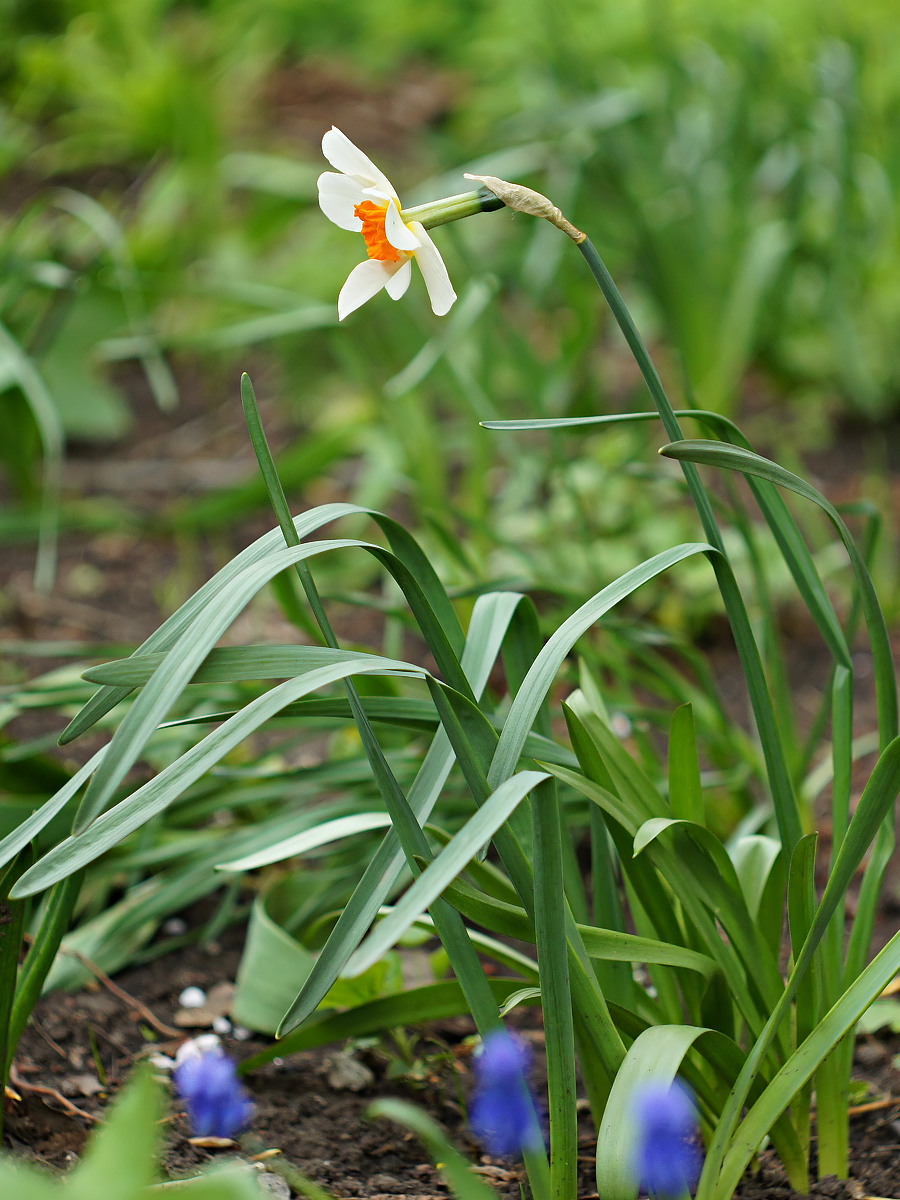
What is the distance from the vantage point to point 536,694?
2.30ft

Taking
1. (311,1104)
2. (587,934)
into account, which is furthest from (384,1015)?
(587,934)

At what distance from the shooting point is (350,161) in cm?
70

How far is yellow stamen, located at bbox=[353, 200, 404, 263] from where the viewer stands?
0.71m

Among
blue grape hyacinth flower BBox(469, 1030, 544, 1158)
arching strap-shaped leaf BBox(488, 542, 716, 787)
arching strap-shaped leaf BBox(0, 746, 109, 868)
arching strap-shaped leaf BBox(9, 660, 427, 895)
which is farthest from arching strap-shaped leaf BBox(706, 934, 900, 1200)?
arching strap-shaped leaf BBox(0, 746, 109, 868)

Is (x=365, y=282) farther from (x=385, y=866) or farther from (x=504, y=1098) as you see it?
(x=504, y=1098)

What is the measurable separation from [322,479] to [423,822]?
1999mm

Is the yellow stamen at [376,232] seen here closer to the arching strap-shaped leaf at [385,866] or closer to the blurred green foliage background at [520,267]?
the arching strap-shaped leaf at [385,866]

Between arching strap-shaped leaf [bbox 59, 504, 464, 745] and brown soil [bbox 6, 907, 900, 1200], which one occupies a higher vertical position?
arching strap-shaped leaf [bbox 59, 504, 464, 745]

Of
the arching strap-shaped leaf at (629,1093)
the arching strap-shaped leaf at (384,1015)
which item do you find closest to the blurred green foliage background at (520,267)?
the arching strap-shaped leaf at (384,1015)

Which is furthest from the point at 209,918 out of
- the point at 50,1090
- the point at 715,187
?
the point at 715,187

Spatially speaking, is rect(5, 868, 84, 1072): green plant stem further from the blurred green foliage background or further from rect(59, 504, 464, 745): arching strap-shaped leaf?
the blurred green foliage background

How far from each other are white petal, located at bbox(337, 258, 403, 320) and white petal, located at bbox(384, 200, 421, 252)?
56 millimetres

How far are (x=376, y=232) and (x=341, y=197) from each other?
0.14 feet

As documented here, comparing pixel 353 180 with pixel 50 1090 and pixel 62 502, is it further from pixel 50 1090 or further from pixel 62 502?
pixel 62 502
